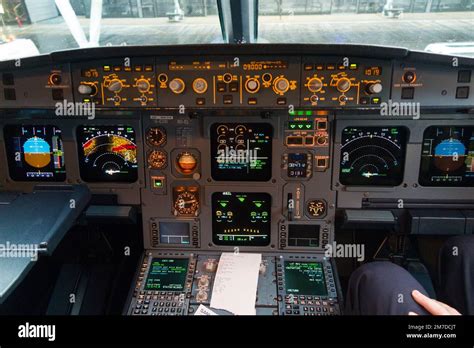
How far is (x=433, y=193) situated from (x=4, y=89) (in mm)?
2433

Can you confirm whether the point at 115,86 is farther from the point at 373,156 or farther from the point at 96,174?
the point at 373,156

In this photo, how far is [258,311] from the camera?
244 cm

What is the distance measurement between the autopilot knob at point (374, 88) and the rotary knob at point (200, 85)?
823mm

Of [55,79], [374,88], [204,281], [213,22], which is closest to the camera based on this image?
[374,88]

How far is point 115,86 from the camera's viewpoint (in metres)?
2.48

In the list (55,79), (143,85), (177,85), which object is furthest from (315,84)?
(55,79)

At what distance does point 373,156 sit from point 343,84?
514mm

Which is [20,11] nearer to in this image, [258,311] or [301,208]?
[301,208]

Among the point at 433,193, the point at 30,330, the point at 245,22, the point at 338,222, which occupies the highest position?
the point at 245,22

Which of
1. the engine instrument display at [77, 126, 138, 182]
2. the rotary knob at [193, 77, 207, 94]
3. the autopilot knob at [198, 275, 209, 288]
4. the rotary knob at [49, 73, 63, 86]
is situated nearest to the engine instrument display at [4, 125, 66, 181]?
the engine instrument display at [77, 126, 138, 182]

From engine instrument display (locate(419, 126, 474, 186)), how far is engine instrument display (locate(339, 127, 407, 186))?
14cm

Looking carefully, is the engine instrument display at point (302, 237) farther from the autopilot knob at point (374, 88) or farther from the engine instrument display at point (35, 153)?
the engine instrument display at point (35, 153)

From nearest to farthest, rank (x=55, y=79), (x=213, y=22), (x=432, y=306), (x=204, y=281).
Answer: (x=432, y=306) → (x=55, y=79) → (x=204, y=281) → (x=213, y=22)

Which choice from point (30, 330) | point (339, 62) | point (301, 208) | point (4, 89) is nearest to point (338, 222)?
point (301, 208)
